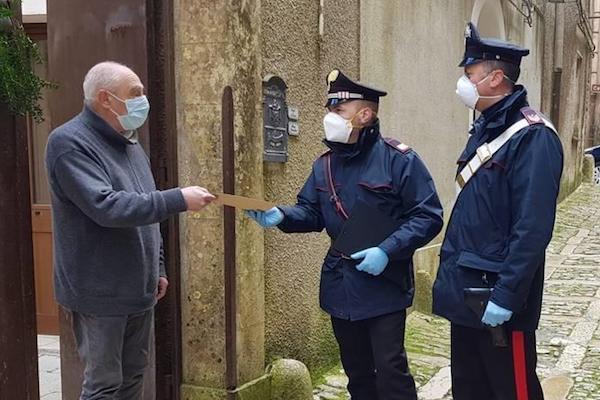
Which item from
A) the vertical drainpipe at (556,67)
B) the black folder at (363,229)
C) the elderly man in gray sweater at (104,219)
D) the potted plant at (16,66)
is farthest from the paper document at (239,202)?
the vertical drainpipe at (556,67)

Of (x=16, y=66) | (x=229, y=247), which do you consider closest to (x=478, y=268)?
(x=229, y=247)

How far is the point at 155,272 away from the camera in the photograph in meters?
3.06

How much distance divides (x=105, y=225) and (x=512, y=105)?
1722 mm

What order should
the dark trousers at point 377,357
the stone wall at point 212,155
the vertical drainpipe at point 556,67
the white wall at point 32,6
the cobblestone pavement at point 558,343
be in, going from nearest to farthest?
1. the dark trousers at point 377,357
2. the stone wall at point 212,155
3. the cobblestone pavement at point 558,343
4. the white wall at point 32,6
5. the vertical drainpipe at point 556,67

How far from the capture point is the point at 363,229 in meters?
3.23

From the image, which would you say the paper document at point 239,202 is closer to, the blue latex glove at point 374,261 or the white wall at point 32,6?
the blue latex glove at point 374,261

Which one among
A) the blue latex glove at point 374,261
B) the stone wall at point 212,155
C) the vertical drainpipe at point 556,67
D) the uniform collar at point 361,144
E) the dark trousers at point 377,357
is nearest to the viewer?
the blue latex glove at point 374,261

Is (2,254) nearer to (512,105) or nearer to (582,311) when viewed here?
(512,105)

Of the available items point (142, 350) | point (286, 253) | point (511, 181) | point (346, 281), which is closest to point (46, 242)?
point (286, 253)

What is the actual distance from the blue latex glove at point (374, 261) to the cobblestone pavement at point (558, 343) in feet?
5.33

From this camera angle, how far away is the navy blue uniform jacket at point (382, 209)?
321 cm

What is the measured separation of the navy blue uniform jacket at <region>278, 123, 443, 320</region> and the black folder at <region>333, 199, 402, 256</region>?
25mm

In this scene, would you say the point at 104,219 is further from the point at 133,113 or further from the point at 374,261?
the point at 374,261

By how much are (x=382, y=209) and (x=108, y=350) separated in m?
1.35
